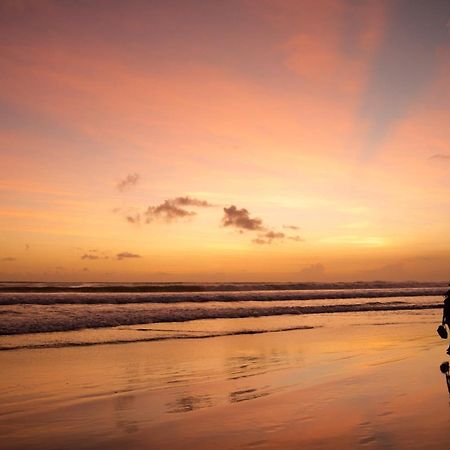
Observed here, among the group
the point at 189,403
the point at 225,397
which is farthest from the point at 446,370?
the point at 189,403

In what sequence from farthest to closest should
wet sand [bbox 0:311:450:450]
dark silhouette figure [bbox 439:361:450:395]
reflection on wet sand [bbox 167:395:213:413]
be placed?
dark silhouette figure [bbox 439:361:450:395] < reflection on wet sand [bbox 167:395:213:413] < wet sand [bbox 0:311:450:450]

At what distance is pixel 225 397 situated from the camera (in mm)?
10641

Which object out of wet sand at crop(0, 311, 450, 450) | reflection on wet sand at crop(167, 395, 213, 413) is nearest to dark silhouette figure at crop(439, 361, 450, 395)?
wet sand at crop(0, 311, 450, 450)

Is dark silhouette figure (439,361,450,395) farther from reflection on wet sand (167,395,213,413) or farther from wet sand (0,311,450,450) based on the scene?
reflection on wet sand (167,395,213,413)

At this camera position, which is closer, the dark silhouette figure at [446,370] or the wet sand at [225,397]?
the wet sand at [225,397]

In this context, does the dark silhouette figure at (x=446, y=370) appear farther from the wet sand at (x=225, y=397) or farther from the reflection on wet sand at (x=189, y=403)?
the reflection on wet sand at (x=189, y=403)

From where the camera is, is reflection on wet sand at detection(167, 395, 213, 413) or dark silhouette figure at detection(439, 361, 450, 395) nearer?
reflection on wet sand at detection(167, 395, 213, 413)

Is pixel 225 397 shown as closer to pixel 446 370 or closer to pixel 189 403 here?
pixel 189 403

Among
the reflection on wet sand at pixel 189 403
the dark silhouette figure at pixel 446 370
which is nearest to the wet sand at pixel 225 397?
the reflection on wet sand at pixel 189 403

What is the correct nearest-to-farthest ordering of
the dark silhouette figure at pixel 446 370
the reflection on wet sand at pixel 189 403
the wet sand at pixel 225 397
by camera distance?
the wet sand at pixel 225 397 → the reflection on wet sand at pixel 189 403 → the dark silhouette figure at pixel 446 370

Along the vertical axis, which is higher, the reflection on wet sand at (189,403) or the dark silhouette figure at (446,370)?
the reflection on wet sand at (189,403)

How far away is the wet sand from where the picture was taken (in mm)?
7844

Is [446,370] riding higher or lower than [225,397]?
lower

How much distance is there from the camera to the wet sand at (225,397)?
7.84 m
